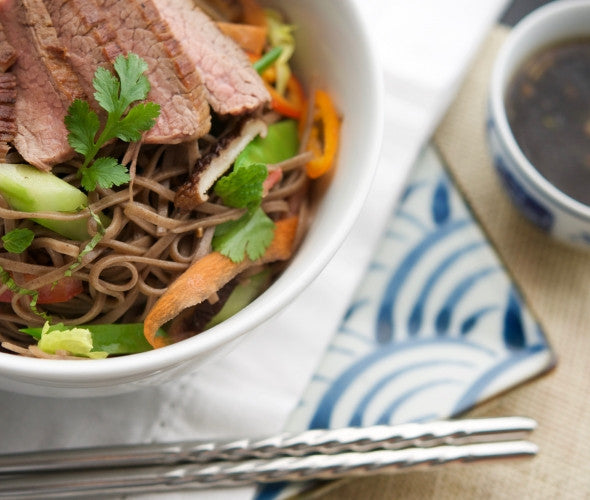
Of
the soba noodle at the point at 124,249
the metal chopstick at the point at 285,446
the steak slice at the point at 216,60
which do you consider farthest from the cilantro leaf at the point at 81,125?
the metal chopstick at the point at 285,446

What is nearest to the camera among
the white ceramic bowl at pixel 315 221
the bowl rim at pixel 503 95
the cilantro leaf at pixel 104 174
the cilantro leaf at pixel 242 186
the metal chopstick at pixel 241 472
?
the white ceramic bowl at pixel 315 221

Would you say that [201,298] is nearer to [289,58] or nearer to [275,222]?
[275,222]

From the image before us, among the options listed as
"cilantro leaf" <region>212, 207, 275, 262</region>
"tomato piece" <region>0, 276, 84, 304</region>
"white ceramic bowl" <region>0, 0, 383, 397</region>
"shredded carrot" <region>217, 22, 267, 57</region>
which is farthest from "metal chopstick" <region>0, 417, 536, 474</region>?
"shredded carrot" <region>217, 22, 267, 57</region>

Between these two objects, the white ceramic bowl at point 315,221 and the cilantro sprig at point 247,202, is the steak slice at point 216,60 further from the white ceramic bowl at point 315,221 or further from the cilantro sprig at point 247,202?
the white ceramic bowl at point 315,221

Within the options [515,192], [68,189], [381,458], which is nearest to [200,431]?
[381,458]

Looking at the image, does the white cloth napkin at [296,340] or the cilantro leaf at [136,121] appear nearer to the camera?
the cilantro leaf at [136,121]

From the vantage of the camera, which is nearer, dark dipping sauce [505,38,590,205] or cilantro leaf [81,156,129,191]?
cilantro leaf [81,156,129,191]

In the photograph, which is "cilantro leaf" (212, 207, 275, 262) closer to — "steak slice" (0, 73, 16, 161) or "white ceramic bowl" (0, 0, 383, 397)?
"white ceramic bowl" (0, 0, 383, 397)
